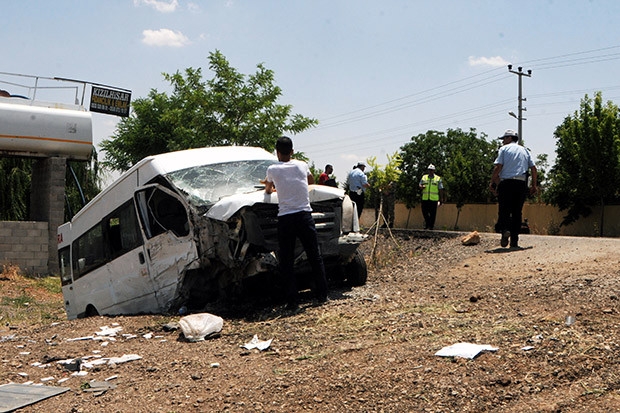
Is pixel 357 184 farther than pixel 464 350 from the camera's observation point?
Yes

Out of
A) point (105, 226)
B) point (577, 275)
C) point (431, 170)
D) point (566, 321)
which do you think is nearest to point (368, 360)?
point (566, 321)

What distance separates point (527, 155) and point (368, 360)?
20.6 feet

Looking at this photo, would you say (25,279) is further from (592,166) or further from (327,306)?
(592,166)

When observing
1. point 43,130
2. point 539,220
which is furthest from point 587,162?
point 43,130

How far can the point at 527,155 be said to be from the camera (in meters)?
10.2

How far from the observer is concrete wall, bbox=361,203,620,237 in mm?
28328

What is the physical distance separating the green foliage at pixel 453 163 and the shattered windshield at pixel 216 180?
31.3 metres

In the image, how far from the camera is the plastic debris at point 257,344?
5978 mm

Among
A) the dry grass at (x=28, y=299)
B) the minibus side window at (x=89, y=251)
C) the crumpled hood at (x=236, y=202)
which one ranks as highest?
the crumpled hood at (x=236, y=202)

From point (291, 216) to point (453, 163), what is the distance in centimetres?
3420

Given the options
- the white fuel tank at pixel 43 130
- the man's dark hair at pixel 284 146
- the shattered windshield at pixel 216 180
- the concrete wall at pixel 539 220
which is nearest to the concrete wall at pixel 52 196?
the white fuel tank at pixel 43 130

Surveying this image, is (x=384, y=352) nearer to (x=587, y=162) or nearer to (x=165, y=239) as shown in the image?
(x=165, y=239)

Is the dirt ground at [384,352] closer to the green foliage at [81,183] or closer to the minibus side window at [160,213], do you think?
the minibus side window at [160,213]

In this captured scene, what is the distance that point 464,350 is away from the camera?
191 inches
